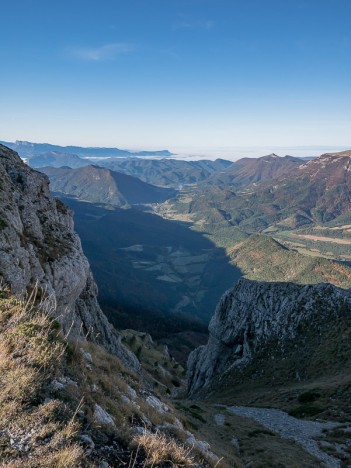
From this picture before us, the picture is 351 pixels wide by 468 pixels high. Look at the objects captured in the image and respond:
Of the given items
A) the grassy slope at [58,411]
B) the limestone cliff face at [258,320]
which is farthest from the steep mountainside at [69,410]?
→ the limestone cliff face at [258,320]

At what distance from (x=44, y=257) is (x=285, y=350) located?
161ft

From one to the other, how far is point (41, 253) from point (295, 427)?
34.9 metres

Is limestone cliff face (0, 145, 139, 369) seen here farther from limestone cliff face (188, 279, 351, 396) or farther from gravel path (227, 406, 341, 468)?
limestone cliff face (188, 279, 351, 396)

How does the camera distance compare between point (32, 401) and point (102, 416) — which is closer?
point (32, 401)

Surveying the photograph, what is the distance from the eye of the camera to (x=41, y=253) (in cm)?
4147

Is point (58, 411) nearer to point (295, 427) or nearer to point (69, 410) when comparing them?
point (69, 410)

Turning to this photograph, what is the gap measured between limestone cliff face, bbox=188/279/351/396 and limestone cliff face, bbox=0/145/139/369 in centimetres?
2551

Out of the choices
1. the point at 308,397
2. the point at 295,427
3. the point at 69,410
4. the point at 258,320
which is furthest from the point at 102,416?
the point at 258,320

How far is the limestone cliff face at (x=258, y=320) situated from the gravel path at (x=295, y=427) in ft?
79.8

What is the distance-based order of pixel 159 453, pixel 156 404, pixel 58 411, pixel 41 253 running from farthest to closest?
pixel 41 253
pixel 156 404
pixel 159 453
pixel 58 411

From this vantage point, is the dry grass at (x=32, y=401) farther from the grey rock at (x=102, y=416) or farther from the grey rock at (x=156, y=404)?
the grey rock at (x=156, y=404)

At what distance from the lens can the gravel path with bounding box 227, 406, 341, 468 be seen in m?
28.0

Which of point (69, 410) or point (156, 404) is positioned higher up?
point (69, 410)

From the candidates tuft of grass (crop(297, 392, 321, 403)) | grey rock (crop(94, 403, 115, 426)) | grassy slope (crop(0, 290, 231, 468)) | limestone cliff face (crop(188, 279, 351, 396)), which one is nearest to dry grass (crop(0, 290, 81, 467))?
grassy slope (crop(0, 290, 231, 468))
